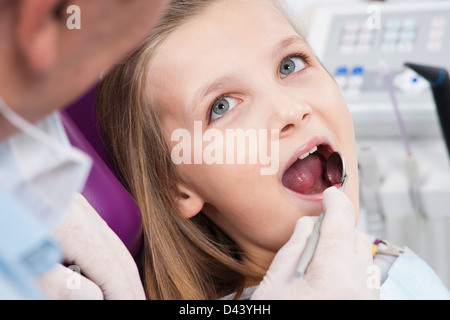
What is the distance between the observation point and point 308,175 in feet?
3.23

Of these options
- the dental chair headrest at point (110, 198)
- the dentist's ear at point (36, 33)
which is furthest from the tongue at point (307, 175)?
the dentist's ear at point (36, 33)

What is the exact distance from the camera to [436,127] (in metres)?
Answer: 1.45

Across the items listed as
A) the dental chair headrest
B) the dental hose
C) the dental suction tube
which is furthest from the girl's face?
the dental hose

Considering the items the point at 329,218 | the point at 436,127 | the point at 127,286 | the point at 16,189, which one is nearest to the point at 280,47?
the point at 329,218

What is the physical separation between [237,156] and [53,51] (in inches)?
20.3

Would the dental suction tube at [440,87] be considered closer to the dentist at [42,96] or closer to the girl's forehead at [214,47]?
the girl's forehead at [214,47]

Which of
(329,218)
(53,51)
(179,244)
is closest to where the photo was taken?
(53,51)

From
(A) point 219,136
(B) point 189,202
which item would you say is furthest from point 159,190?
(A) point 219,136

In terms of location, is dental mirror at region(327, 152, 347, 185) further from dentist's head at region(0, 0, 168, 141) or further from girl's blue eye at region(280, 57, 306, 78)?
dentist's head at region(0, 0, 168, 141)

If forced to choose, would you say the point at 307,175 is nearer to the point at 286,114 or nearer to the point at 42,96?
the point at 286,114

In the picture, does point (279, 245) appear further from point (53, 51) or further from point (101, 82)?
point (53, 51)

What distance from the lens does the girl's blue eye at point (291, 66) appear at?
97cm

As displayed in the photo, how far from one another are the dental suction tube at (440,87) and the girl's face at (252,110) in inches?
13.2

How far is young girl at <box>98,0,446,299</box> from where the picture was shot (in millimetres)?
906
